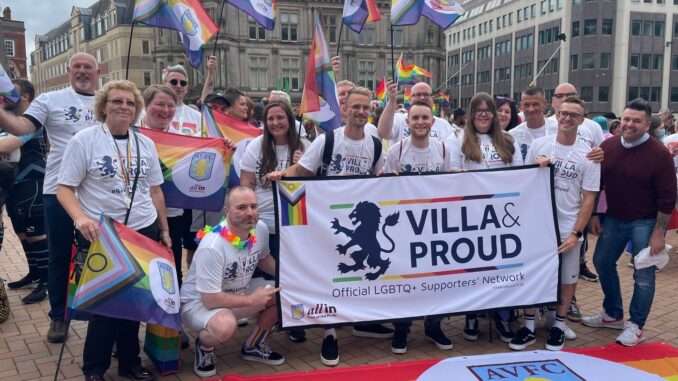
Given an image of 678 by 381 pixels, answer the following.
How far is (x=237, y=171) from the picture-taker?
5.18 m

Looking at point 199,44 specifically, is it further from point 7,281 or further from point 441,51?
point 441,51

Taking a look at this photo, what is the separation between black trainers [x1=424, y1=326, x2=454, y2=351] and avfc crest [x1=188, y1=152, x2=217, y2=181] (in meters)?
2.45

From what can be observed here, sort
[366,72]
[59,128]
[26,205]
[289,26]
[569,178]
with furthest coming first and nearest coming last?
1. [366,72]
2. [289,26]
3. [26,205]
4. [569,178]
5. [59,128]

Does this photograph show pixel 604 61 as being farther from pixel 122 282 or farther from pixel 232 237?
pixel 122 282

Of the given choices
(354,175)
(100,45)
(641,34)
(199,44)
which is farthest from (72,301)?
(100,45)

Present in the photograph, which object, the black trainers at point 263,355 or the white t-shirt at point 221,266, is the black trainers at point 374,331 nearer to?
the black trainers at point 263,355

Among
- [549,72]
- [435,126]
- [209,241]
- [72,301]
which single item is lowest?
[72,301]

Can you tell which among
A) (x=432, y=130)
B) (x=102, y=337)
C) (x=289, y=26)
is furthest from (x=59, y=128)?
(x=289, y=26)

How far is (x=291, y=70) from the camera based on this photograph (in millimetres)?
54812

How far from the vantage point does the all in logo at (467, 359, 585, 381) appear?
399 centimetres

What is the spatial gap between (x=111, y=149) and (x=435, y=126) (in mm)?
3683

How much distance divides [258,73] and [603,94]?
3552 centimetres

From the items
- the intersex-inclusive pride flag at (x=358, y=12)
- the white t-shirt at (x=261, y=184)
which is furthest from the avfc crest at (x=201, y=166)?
the intersex-inclusive pride flag at (x=358, y=12)

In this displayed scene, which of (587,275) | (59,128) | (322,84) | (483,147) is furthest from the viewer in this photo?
(587,275)
